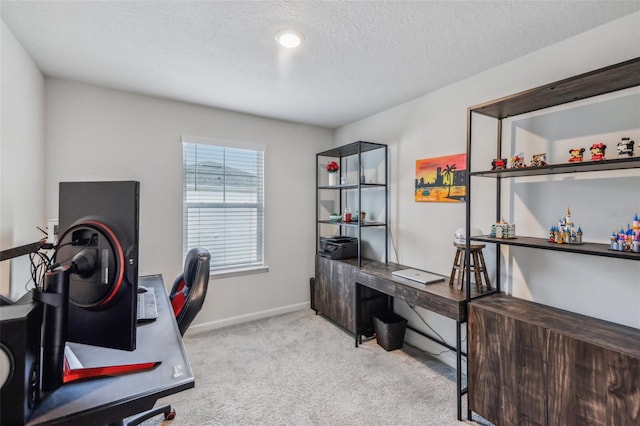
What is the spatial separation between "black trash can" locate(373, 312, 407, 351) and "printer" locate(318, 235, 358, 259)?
77 cm

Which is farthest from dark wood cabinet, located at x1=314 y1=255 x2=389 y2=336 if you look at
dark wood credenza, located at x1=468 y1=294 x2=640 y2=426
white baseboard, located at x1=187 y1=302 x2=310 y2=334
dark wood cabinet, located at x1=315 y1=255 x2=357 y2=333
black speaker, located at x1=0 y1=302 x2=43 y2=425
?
black speaker, located at x1=0 y1=302 x2=43 y2=425

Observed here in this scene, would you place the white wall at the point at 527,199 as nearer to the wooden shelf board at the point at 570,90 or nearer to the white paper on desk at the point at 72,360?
the wooden shelf board at the point at 570,90

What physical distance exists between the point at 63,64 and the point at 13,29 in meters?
0.46

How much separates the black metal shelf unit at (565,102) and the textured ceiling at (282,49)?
395 mm

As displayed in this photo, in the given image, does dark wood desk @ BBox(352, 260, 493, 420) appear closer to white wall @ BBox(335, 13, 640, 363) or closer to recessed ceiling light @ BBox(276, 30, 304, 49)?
white wall @ BBox(335, 13, 640, 363)

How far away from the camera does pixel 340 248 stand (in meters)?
3.35

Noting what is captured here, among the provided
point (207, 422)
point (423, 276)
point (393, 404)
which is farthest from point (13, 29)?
point (393, 404)

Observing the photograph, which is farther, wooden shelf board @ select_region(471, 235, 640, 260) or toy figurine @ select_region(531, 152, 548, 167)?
toy figurine @ select_region(531, 152, 548, 167)

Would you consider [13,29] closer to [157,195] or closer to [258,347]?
[157,195]

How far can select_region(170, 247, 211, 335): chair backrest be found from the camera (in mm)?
1768

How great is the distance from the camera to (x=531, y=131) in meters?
2.04

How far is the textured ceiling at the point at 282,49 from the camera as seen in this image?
5.24 feet

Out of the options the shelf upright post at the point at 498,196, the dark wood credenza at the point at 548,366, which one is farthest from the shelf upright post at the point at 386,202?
the dark wood credenza at the point at 548,366

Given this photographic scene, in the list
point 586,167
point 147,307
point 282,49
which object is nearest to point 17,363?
point 147,307
